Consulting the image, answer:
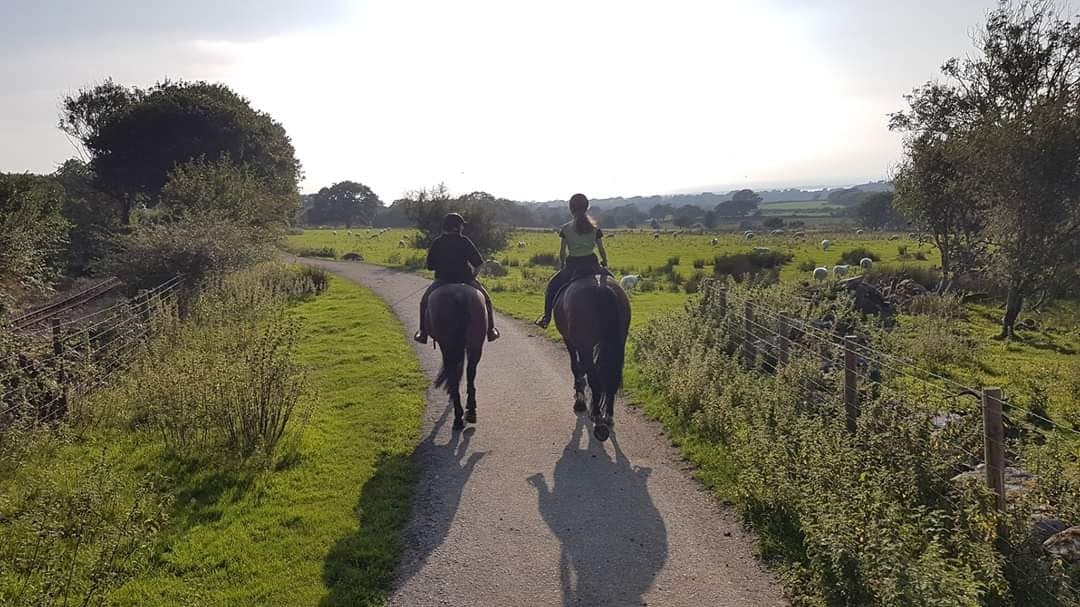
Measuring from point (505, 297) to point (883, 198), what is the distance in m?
90.3

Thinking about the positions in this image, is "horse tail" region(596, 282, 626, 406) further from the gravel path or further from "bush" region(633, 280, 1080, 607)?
"bush" region(633, 280, 1080, 607)

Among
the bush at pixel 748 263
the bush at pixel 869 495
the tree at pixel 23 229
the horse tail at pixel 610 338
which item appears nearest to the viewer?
the bush at pixel 869 495

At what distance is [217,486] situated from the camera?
277 inches

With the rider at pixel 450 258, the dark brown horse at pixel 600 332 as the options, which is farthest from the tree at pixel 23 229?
the dark brown horse at pixel 600 332

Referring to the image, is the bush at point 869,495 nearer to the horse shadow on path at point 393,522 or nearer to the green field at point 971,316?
the horse shadow on path at point 393,522

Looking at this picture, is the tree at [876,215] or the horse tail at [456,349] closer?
the horse tail at [456,349]

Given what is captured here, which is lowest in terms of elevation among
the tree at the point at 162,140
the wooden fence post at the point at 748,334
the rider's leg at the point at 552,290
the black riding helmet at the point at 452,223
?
the wooden fence post at the point at 748,334

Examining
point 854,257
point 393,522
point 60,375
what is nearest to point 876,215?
point 854,257

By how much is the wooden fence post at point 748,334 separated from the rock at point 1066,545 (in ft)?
21.0

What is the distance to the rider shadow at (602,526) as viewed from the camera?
16.8 feet

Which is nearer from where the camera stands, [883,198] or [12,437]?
[12,437]

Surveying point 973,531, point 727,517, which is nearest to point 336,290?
point 727,517

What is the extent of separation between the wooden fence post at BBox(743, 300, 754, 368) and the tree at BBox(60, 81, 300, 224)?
100ft

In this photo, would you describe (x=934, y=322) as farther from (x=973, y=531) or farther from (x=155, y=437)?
(x=155, y=437)
